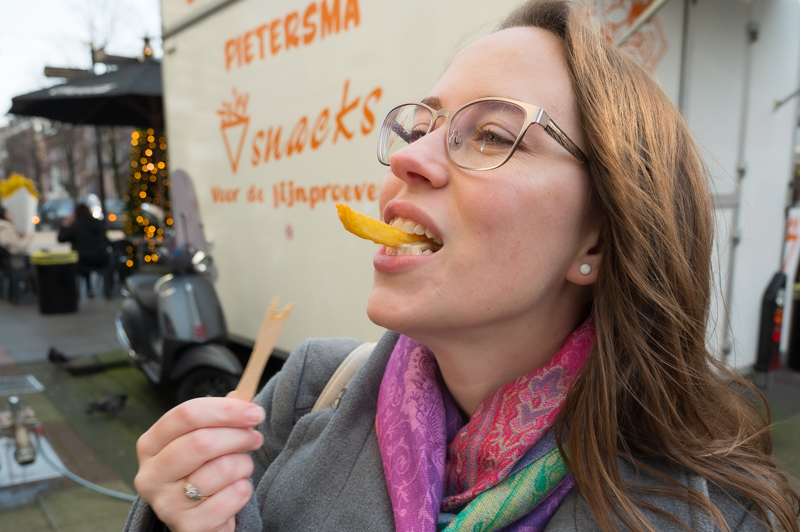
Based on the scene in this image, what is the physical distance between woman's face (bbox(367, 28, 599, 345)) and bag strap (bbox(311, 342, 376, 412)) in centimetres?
36

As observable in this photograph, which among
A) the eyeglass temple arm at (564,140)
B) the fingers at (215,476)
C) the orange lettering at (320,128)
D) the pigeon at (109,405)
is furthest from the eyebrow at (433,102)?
the pigeon at (109,405)

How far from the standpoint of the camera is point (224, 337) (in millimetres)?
4809

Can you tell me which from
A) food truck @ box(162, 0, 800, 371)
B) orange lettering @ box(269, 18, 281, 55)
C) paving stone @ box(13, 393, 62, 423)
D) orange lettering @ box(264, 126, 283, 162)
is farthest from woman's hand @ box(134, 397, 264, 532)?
paving stone @ box(13, 393, 62, 423)

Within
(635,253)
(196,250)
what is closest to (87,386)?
(196,250)

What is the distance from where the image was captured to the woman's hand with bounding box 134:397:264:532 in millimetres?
905

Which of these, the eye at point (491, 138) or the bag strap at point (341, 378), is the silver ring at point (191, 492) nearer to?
the bag strap at point (341, 378)

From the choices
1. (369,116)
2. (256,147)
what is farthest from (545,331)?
(256,147)

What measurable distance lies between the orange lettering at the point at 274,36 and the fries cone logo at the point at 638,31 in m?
2.53

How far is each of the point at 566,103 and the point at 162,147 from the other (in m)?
10.9

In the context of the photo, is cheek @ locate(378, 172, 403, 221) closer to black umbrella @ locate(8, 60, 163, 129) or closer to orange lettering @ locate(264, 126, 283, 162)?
orange lettering @ locate(264, 126, 283, 162)

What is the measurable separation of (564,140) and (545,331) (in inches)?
17.2

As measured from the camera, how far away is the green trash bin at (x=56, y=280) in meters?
9.62

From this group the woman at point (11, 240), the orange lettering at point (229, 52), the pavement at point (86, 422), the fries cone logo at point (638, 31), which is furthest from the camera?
the woman at point (11, 240)

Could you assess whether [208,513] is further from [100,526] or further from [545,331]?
[100,526]
